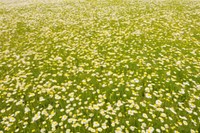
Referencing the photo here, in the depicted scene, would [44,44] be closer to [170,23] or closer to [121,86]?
[121,86]

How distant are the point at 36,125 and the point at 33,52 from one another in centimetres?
517

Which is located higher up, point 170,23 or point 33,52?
point 33,52

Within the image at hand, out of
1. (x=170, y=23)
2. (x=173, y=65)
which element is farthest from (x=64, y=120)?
(x=170, y=23)

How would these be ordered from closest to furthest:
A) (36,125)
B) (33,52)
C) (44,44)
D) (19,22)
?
(36,125), (33,52), (44,44), (19,22)

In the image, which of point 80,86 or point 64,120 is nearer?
point 64,120

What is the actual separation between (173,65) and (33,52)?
6.27 m

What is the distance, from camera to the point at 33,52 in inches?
380

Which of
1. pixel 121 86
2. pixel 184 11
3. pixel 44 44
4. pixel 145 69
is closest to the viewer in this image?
pixel 121 86

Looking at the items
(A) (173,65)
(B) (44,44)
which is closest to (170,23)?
(A) (173,65)

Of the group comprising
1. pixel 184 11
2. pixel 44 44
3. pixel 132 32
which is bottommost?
pixel 184 11

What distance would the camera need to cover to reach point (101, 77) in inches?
290

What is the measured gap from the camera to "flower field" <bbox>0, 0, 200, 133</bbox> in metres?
5.30

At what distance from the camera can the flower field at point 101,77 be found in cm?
530

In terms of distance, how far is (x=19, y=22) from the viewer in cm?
1534
